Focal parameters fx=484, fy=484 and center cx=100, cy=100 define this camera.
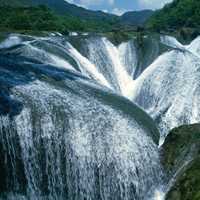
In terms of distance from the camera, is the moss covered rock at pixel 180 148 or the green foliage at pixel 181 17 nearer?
the moss covered rock at pixel 180 148

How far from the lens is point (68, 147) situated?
39.3ft

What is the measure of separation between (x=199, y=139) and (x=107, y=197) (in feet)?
10.1

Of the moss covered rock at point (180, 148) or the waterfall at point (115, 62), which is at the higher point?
the waterfall at point (115, 62)

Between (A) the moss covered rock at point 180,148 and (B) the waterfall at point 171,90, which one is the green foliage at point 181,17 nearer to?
(B) the waterfall at point 171,90

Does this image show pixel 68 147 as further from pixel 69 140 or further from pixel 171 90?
pixel 171 90

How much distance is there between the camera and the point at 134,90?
21594 mm

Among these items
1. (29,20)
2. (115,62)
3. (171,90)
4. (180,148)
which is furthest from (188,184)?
(29,20)

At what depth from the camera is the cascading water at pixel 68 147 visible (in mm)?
11617

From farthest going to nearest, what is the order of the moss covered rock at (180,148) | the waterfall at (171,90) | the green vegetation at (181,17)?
the green vegetation at (181,17), the waterfall at (171,90), the moss covered rock at (180,148)

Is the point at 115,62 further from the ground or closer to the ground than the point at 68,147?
further from the ground

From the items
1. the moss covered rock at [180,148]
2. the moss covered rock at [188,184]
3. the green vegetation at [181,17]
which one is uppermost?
the green vegetation at [181,17]

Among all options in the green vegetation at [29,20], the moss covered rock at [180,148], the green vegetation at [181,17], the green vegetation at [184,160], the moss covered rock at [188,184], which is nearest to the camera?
the moss covered rock at [188,184]

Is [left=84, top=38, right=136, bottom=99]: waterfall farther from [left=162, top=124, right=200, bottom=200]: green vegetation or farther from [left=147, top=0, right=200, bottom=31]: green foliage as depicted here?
[left=147, top=0, right=200, bottom=31]: green foliage

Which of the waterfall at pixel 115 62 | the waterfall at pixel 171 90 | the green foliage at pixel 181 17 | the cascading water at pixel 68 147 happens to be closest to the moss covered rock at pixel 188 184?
the cascading water at pixel 68 147
